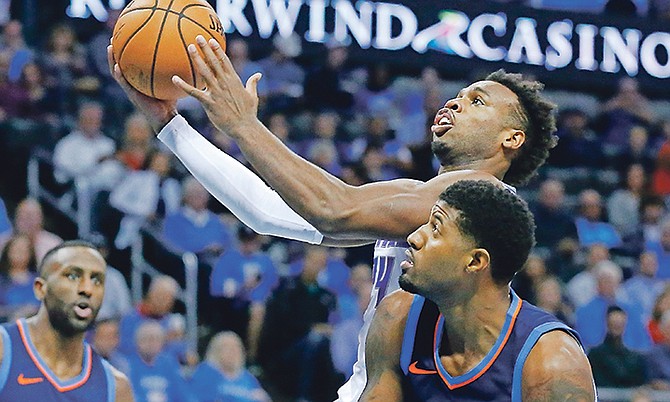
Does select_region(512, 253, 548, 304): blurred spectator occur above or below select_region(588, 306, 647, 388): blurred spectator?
above

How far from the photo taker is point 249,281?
9820 mm

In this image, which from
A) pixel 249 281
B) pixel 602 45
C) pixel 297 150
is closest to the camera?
pixel 249 281

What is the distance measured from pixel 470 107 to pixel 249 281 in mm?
5863

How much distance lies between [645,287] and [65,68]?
5.66 metres

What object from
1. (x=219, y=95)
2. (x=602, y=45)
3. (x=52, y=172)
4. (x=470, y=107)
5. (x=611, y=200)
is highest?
(x=219, y=95)

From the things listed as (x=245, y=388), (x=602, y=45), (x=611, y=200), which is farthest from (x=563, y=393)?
(x=602, y=45)

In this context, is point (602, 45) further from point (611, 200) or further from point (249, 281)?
point (249, 281)

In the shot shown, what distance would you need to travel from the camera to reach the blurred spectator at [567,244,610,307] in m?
10.8

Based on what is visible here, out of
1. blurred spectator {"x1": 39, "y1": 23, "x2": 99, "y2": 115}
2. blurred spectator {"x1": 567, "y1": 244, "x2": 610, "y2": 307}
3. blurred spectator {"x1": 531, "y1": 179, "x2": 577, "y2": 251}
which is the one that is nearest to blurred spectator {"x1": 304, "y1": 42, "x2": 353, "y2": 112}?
blurred spectator {"x1": 531, "y1": 179, "x2": 577, "y2": 251}

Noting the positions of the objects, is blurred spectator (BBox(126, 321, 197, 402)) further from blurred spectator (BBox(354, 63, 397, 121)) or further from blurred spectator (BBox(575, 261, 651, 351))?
blurred spectator (BBox(354, 63, 397, 121))

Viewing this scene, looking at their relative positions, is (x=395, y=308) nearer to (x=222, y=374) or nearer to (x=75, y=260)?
(x=75, y=260)

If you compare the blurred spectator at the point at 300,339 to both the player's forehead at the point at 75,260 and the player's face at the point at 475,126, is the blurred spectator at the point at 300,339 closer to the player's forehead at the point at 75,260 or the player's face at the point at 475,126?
the player's forehead at the point at 75,260

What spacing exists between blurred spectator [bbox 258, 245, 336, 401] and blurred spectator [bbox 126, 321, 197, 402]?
1.13m

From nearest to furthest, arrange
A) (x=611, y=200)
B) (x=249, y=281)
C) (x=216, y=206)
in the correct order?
(x=249, y=281)
(x=216, y=206)
(x=611, y=200)
